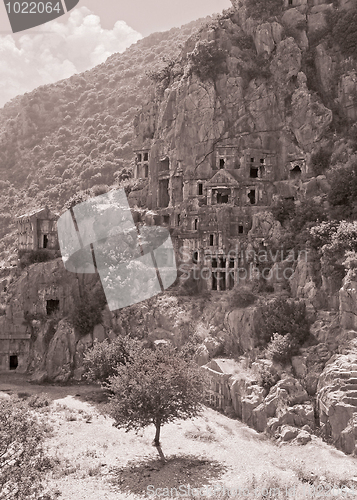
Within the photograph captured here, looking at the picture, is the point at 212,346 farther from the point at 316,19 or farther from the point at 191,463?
the point at 316,19

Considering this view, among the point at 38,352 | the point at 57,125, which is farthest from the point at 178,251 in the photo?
the point at 57,125

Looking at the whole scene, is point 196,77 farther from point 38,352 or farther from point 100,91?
point 100,91

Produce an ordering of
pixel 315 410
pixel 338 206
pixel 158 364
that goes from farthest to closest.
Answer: pixel 338 206 < pixel 315 410 < pixel 158 364

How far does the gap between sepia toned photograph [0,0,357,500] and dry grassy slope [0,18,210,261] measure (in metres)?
17.2

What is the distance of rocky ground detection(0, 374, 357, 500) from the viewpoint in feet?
109

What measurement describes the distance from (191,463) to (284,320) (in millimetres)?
17058

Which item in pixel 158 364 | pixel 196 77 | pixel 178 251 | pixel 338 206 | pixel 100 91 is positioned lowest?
pixel 158 364

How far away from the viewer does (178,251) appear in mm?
65688

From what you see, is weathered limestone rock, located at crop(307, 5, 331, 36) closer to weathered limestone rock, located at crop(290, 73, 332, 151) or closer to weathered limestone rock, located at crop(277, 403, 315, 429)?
weathered limestone rock, located at crop(290, 73, 332, 151)

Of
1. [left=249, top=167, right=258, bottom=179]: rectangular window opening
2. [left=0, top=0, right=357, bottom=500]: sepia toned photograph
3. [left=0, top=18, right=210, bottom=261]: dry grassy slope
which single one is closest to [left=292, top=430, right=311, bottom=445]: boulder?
[left=0, top=0, right=357, bottom=500]: sepia toned photograph

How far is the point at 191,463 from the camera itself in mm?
38375

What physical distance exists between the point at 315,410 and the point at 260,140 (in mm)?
39473

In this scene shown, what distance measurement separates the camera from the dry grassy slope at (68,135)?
106125 mm

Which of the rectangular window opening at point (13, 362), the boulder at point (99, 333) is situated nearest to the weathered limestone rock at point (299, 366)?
the boulder at point (99, 333)
